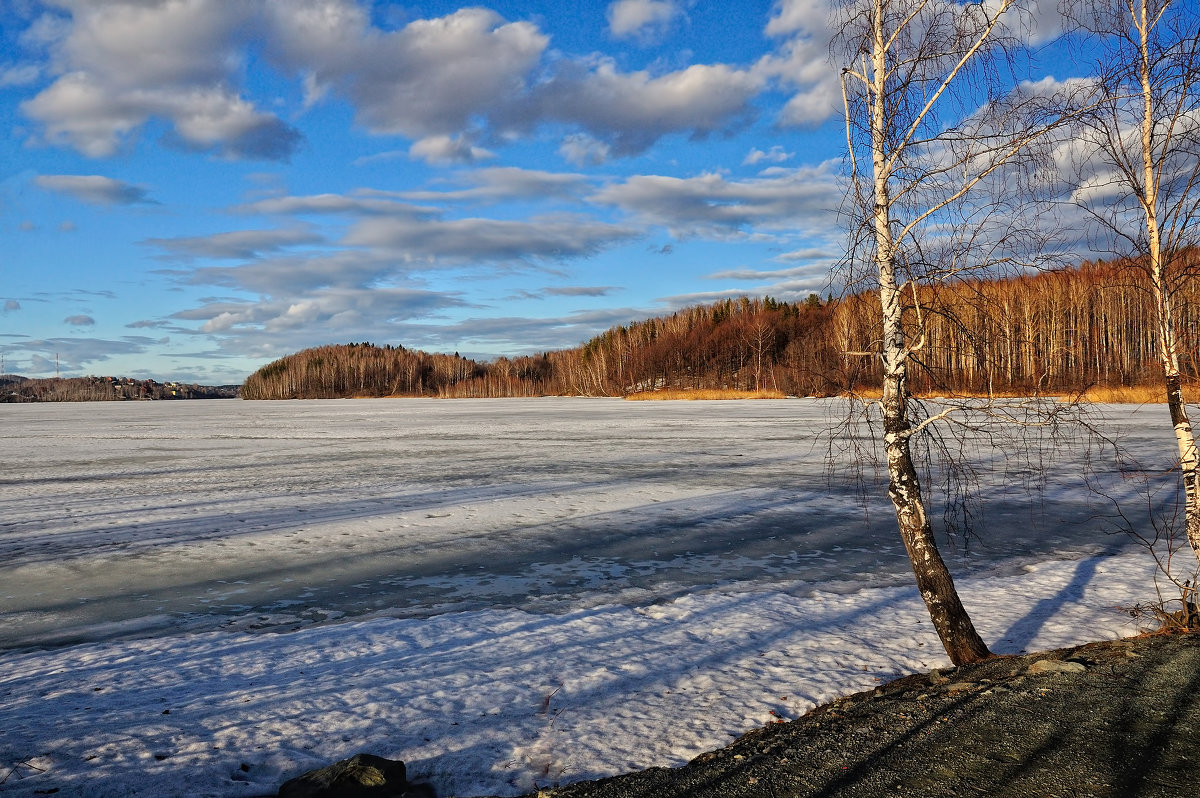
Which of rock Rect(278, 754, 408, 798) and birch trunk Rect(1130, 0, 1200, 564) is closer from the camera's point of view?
rock Rect(278, 754, 408, 798)

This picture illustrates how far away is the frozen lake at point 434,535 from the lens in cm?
546

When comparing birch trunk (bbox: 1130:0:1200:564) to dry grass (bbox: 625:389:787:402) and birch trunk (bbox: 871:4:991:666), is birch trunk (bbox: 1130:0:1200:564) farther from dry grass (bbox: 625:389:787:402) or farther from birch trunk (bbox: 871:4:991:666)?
dry grass (bbox: 625:389:787:402)

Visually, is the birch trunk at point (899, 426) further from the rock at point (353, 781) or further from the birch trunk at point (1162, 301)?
the rock at point (353, 781)

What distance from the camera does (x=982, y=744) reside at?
305 centimetres

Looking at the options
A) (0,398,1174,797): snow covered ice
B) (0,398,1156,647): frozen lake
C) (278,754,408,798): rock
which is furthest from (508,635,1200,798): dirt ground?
(0,398,1156,647): frozen lake

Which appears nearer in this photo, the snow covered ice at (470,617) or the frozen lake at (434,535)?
the snow covered ice at (470,617)

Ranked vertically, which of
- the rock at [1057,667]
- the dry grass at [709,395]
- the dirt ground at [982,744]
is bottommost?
the dirt ground at [982,744]

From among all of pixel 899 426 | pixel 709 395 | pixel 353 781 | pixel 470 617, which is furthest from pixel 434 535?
pixel 709 395

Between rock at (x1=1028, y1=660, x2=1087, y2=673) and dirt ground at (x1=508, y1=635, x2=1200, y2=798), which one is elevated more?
rock at (x1=1028, y1=660, x2=1087, y2=673)

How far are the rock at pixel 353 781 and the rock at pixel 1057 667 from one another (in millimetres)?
3240

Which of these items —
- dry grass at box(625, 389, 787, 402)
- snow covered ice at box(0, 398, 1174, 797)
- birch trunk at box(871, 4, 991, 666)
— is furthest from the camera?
dry grass at box(625, 389, 787, 402)

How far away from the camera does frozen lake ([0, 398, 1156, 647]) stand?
5.46 m

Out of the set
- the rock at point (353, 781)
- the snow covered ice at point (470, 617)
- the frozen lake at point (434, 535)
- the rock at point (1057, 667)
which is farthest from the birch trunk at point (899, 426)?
the rock at point (353, 781)

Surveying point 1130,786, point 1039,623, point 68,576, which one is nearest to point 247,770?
point 1130,786
